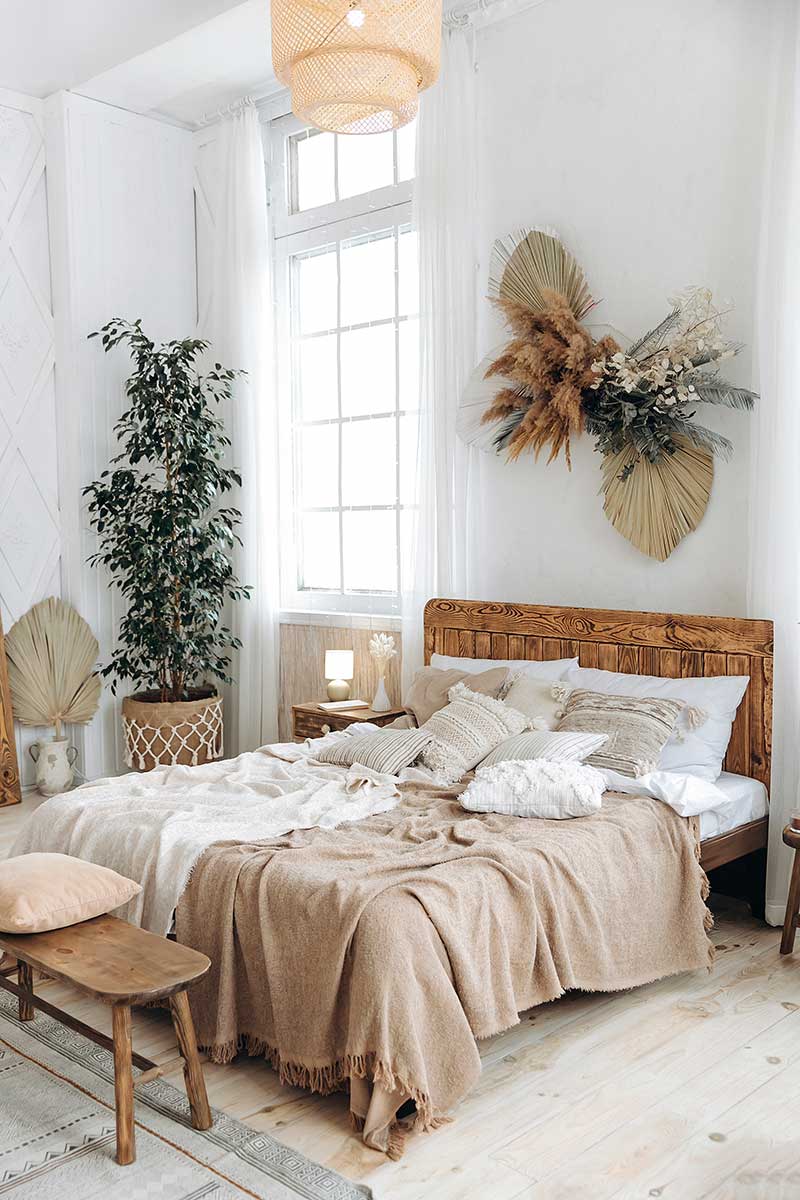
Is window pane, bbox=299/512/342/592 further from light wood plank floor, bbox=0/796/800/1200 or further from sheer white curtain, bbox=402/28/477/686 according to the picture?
light wood plank floor, bbox=0/796/800/1200

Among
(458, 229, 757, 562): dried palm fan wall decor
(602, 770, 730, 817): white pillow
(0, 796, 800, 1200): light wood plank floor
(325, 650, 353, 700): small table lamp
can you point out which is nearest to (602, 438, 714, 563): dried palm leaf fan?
(458, 229, 757, 562): dried palm fan wall decor

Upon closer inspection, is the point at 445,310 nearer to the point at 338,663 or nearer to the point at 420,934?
the point at 338,663

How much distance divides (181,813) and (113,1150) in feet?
3.15

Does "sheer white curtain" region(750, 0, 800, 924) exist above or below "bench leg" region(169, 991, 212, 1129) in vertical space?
above

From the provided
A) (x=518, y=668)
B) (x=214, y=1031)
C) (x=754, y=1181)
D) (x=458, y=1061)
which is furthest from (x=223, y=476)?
(x=754, y=1181)

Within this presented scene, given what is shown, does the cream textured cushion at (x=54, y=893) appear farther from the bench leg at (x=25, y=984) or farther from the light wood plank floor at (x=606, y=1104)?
the light wood plank floor at (x=606, y=1104)

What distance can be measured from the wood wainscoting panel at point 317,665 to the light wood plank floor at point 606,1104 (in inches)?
86.0

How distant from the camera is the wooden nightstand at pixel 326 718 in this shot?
15.2 feet

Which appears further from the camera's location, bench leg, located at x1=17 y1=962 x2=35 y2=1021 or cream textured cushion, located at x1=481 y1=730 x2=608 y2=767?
cream textured cushion, located at x1=481 y1=730 x2=608 y2=767

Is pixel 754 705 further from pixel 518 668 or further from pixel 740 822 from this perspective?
pixel 518 668

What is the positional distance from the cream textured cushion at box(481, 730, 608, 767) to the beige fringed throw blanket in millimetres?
234

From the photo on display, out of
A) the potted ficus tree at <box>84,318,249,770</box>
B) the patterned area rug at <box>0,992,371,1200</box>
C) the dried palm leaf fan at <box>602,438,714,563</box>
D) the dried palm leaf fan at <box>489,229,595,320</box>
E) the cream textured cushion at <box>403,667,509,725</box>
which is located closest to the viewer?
the patterned area rug at <box>0,992,371,1200</box>

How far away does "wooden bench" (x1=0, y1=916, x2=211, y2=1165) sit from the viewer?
2.28 meters

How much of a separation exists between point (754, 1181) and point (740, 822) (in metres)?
1.41
